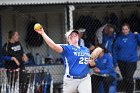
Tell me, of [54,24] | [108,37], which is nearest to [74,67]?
[108,37]

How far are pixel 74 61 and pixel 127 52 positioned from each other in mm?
3308

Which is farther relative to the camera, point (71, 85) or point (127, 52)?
point (127, 52)

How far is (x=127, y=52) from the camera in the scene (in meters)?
10.5

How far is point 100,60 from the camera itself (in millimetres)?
10195

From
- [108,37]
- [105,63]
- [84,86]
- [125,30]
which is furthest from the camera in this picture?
[108,37]

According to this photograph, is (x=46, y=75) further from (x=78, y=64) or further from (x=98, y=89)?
(x=78, y=64)

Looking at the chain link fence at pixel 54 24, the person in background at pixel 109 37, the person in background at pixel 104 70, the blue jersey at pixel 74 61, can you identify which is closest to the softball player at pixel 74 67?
the blue jersey at pixel 74 61

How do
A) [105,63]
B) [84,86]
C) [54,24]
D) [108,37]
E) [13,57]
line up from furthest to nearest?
1. [54,24]
2. [108,37]
3. [105,63]
4. [13,57]
5. [84,86]

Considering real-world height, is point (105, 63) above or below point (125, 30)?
below

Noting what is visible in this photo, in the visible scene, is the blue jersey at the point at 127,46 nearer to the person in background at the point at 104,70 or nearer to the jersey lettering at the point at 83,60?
the person in background at the point at 104,70

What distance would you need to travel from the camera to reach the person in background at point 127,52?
10500mm

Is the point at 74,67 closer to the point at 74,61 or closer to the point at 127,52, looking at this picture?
the point at 74,61

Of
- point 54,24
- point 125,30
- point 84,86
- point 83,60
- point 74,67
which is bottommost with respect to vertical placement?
point 84,86

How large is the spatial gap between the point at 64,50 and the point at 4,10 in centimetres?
497
